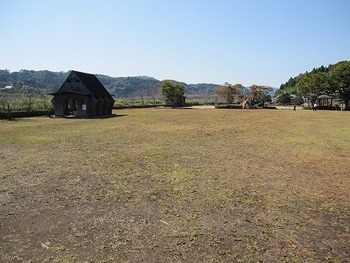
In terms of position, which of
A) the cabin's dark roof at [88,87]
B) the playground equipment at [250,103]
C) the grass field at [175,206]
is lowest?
the grass field at [175,206]

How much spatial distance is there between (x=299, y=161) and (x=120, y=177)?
22.8 feet

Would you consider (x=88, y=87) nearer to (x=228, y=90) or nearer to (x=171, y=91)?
(x=171, y=91)

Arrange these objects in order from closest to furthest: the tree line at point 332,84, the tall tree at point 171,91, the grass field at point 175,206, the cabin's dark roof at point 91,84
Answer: the grass field at point 175,206, the cabin's dark roof at point 91,84, the tree line at point 332,84, the tall tree at point 171,91

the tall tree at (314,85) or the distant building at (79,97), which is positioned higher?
the tall tree at (314,85)

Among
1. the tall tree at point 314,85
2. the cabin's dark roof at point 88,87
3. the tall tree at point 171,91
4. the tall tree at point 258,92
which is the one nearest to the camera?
the cabin's dark roof at point 88,87

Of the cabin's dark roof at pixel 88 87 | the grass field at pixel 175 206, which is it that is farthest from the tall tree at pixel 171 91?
the grass field at pixel 175 206

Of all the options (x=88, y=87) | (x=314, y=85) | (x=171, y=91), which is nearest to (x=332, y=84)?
(x=314, y=85)

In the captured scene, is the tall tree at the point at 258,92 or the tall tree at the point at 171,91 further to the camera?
the tall tree at the point at 258,92

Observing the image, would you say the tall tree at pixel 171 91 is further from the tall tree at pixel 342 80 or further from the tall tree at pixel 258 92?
the tall tree at pixel 342 80

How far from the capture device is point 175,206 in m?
6.54

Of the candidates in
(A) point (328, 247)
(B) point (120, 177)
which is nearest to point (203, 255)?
(A) point (328, 247)

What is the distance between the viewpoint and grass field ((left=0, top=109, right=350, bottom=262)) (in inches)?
185

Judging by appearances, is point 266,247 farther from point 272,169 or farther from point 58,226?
point 272,169

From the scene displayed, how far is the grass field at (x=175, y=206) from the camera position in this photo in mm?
4698
